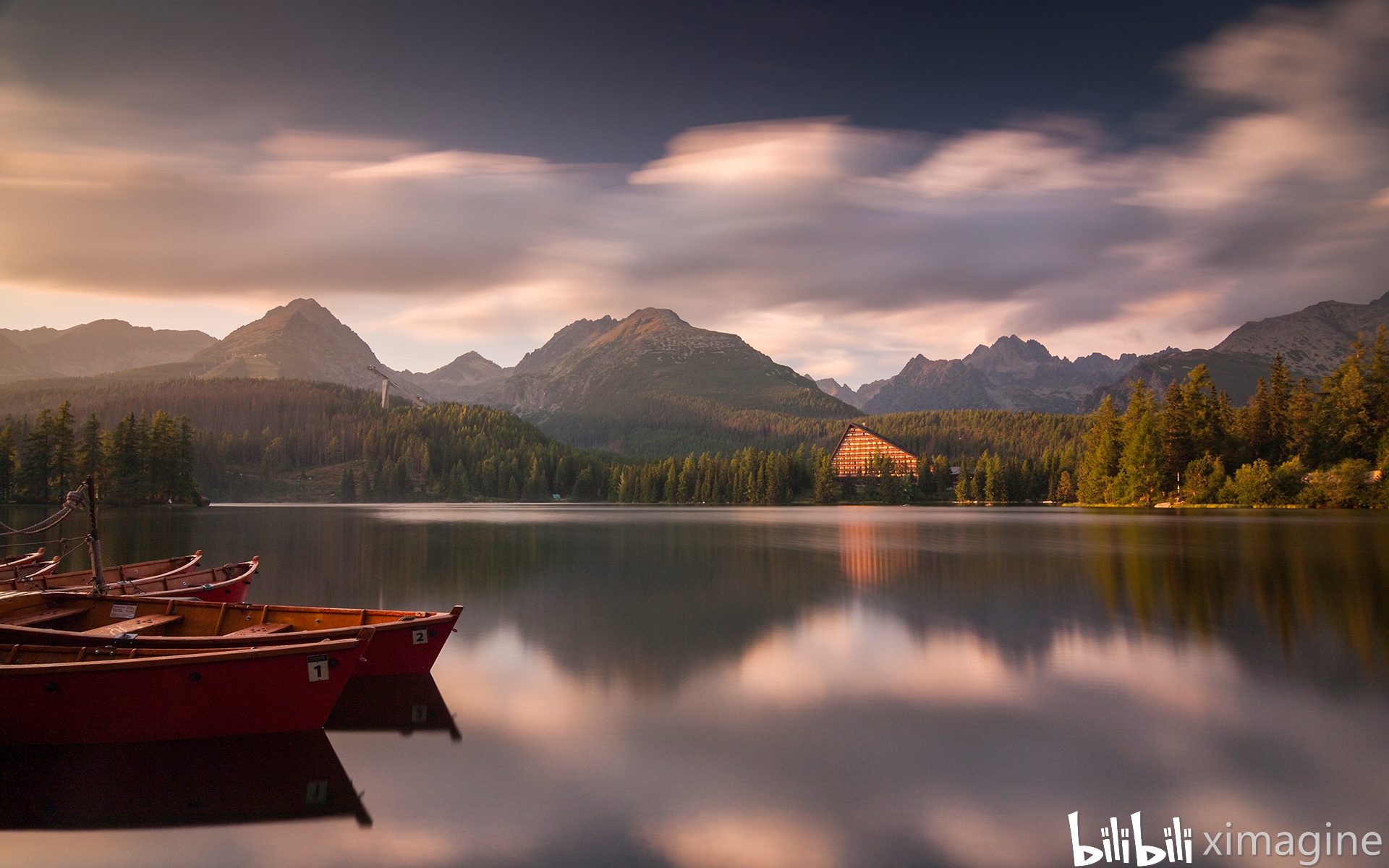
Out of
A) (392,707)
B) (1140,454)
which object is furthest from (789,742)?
(1140,454)

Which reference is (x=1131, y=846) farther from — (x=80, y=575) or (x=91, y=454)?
(x=91, y=454)

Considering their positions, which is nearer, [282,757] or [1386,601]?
[282,757]

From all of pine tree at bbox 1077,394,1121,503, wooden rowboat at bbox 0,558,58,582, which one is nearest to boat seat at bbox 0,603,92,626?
wooden rowboat at bbox 0,558,58,582

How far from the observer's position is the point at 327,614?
18734 millimetres

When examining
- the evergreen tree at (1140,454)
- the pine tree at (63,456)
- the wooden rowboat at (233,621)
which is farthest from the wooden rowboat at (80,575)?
the evergreen tree at (1140,454)

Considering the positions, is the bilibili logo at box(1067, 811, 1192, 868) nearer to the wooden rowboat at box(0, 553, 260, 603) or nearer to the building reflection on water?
the wooden rowboat at box(0, 553, 260, 603)

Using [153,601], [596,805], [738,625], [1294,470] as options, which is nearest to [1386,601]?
[738,625]

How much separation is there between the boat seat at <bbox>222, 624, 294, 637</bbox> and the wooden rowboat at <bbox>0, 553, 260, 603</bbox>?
7.74 meters

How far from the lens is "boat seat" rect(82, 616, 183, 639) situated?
55.1 ft

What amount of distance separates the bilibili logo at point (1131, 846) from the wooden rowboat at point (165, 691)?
469 inches

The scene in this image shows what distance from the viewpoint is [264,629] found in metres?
17.5

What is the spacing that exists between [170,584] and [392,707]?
52.2 feet

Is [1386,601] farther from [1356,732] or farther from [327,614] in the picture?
[327,614]

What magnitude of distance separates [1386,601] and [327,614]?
35332 millimetres
